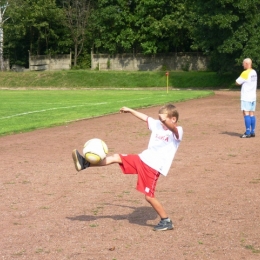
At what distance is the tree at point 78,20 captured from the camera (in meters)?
74.4

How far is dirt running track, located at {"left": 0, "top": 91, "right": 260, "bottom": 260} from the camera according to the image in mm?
6914

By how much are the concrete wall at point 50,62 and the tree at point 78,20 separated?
124cm

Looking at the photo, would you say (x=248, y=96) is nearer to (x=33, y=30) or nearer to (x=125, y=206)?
(x=125, y=206)

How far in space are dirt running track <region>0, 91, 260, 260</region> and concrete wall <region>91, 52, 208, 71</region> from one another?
162ft

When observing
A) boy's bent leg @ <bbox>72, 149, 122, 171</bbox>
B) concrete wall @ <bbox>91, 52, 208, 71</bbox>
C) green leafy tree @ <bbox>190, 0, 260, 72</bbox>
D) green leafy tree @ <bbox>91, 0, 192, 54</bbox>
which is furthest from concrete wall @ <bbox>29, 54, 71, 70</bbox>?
boy's bent leg @ <bbox>72, 149, 122, 171</bbox>

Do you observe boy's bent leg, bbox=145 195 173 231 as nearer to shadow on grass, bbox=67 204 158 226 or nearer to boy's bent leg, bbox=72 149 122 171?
shadow on grass, bbox=67 204 158 226

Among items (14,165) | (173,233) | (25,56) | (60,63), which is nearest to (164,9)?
(60,63)

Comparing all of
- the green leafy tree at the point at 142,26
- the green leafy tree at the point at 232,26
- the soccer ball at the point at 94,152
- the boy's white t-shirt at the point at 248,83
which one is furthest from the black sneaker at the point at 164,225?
the green leafy tree at the point at 142,26

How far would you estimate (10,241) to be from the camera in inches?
284

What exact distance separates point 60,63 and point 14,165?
63553mm

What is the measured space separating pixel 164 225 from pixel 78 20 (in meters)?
68.8

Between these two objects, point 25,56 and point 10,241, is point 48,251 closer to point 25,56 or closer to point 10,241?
point 10,241

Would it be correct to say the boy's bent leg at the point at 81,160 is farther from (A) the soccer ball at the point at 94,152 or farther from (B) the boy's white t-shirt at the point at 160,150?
(B) the boy's white t-shirt at the point at 160,150

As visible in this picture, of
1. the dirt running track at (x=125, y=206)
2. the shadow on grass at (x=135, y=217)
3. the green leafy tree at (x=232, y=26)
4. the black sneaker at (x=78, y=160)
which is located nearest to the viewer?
the dirt running track at (x=125, y=206)
